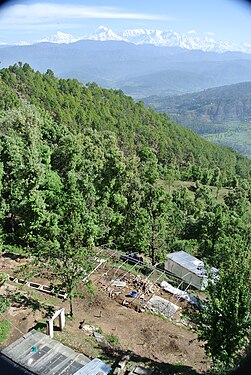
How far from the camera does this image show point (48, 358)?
6.47 m

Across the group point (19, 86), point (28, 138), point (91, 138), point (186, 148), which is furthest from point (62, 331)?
point (186, 148)

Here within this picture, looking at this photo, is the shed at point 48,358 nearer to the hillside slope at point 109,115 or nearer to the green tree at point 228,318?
the green tree at point 228,318

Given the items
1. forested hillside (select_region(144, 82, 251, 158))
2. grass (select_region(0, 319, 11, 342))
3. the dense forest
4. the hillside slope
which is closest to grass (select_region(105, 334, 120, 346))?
the dense forest

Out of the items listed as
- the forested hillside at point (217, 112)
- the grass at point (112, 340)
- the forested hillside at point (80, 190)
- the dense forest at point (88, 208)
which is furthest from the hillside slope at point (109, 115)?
the forested hillside at point (217, 112)

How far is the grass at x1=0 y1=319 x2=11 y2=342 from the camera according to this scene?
7291 millimetres

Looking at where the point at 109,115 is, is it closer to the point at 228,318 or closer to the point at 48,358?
the point at 48,358

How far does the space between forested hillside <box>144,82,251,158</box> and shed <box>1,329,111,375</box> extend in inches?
4388

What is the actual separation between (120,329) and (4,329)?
2389 mm

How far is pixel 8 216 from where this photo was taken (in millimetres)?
13227

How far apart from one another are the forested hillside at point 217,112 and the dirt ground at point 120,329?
109 metres

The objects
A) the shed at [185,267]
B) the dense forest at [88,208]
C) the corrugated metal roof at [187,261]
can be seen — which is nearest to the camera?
the dense forest at [88,208]

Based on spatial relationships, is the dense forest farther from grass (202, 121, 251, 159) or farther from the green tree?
grass (202, 121, 251, 159)

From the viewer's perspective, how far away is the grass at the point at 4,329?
729 centimetres

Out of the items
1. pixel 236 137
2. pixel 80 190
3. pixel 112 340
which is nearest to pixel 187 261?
pixel 80 190
